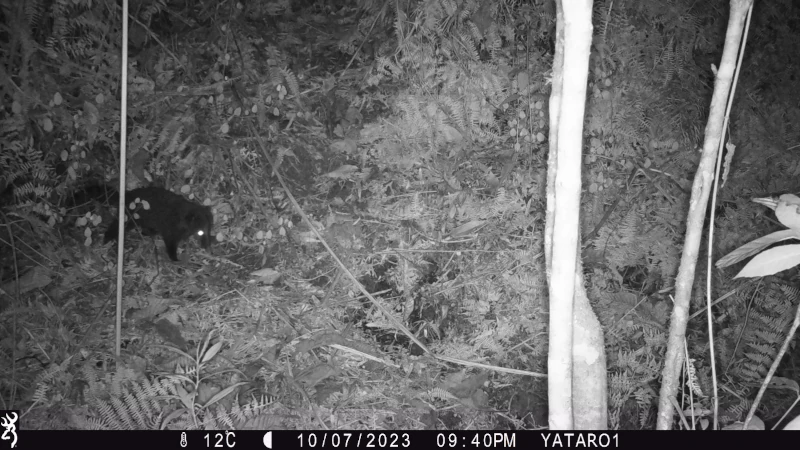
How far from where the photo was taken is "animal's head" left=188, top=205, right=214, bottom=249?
2.82 meters

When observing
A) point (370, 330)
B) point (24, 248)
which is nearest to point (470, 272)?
point (370, 330)

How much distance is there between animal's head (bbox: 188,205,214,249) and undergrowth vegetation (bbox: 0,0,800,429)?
56mm

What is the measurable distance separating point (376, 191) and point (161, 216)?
48.0 inches

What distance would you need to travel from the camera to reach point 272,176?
113 inches

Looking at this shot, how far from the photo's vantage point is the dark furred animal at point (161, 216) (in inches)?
110

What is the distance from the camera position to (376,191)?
9.50 ft

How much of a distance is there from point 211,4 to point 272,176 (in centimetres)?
103
